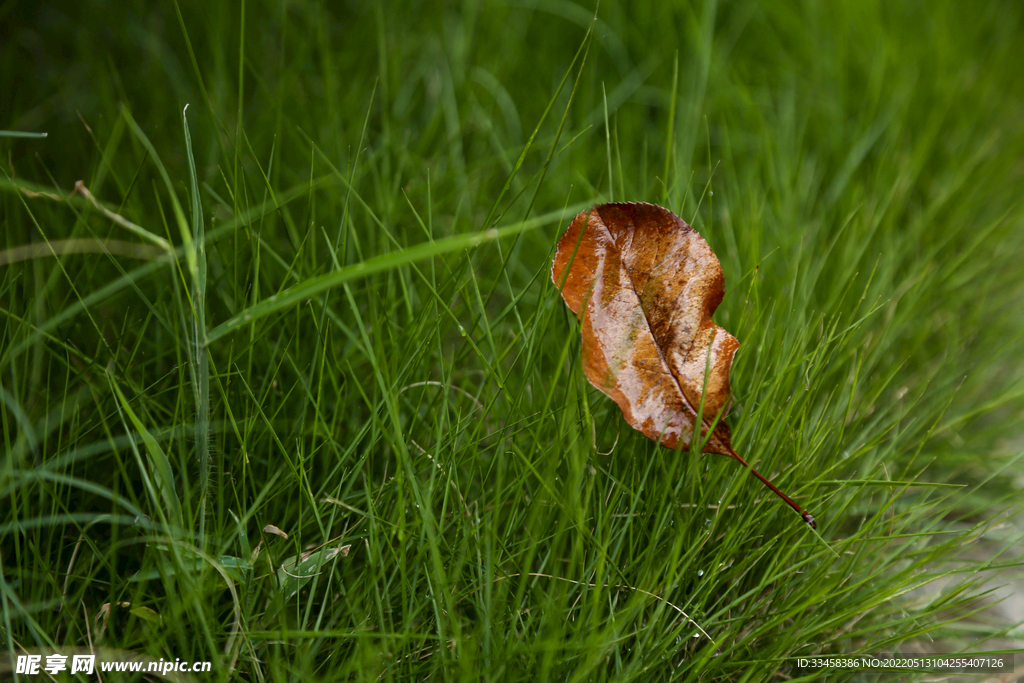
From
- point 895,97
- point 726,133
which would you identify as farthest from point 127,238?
point 895,97

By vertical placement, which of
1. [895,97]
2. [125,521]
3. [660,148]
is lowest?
[125,521]

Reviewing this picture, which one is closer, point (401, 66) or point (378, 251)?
point (378, 251)

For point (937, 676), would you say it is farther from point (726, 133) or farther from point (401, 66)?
point (401, 66)
